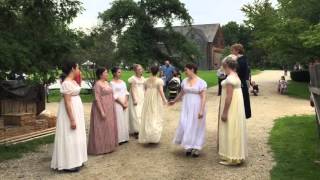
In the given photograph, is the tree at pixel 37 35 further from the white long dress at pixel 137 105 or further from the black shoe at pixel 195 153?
the black shoe at pixel 195 153

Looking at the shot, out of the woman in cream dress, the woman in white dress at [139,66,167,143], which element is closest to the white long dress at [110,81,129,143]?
the woman in white dress at [139,66,167,143]

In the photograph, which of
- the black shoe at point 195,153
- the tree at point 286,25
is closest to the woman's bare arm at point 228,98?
the black shoe at point 195,153

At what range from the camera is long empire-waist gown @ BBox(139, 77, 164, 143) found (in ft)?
36.8

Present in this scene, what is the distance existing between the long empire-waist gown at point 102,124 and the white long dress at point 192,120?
153 centimetres

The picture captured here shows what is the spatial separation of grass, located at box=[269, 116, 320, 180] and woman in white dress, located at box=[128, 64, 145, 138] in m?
3.28

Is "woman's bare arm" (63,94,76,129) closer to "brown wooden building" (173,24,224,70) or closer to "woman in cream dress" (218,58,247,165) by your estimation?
"woman in cream dress" (218,58,247,165)

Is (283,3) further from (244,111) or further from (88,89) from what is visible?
(244,111)

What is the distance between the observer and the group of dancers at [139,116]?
8.87 m

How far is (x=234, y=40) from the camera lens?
118 m

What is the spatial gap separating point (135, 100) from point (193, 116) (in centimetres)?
282

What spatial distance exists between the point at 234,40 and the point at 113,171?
111 metres

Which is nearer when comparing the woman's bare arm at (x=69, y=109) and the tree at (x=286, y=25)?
the woman's bare arm at (x=69, y=109)

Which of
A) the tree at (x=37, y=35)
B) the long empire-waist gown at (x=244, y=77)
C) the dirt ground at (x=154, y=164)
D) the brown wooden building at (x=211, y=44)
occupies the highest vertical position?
the brown wooden building at (x=211, y=44)

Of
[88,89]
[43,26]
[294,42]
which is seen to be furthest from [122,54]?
[43,26]
